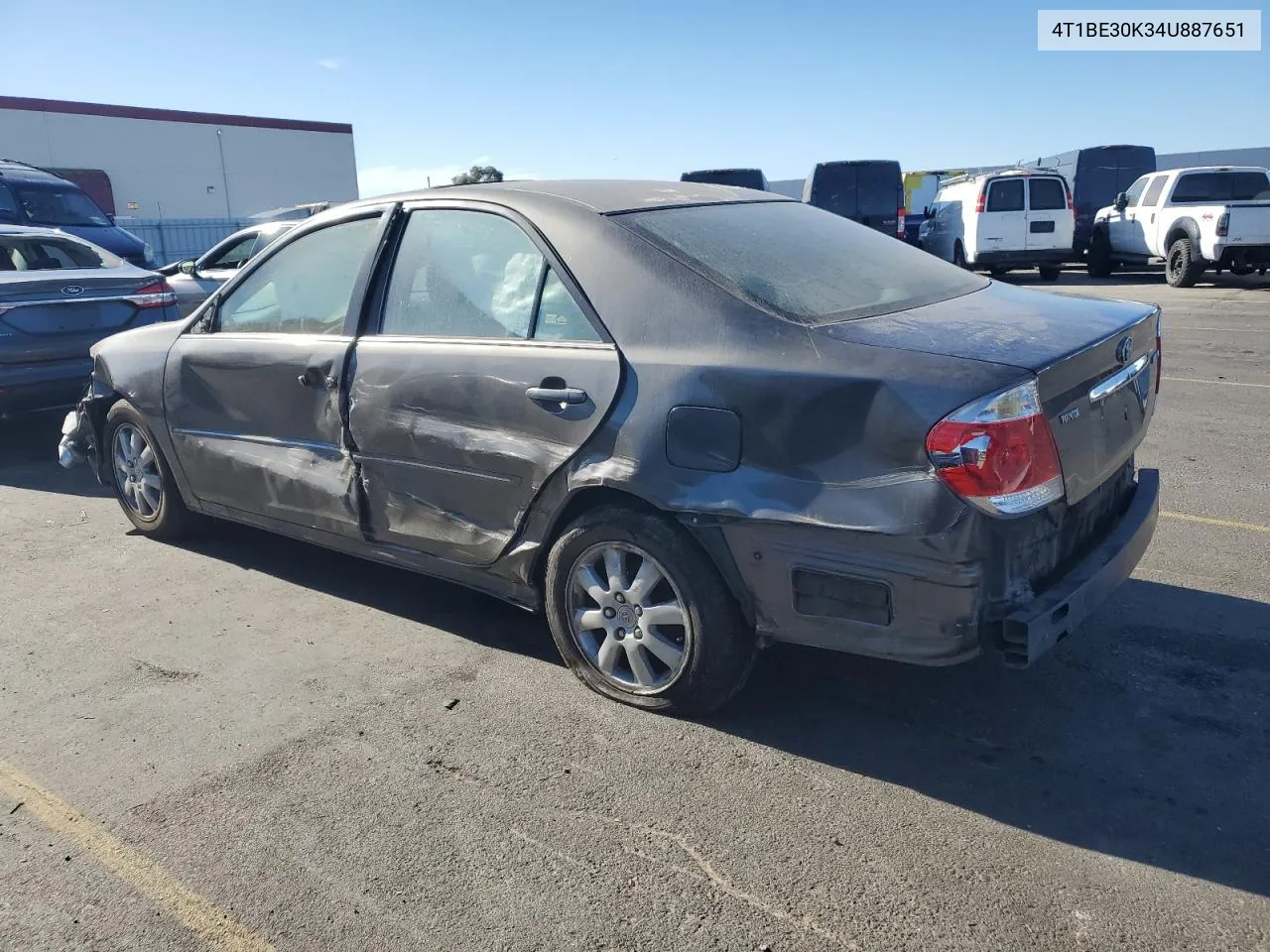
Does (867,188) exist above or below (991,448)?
above

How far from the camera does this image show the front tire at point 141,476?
520cm

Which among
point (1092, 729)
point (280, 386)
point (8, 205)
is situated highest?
point (8, 205)

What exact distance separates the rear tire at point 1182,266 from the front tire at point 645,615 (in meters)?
16.5

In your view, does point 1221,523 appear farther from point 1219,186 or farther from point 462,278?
point 1219,186

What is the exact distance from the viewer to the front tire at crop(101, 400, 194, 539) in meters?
5.20

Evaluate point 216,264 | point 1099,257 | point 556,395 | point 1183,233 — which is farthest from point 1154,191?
point 556,395

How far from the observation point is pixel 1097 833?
9.02ft

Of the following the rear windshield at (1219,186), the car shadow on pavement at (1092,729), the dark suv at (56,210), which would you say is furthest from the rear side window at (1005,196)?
the car shadow on pavement at (1092,729)

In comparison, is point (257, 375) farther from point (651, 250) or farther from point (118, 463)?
point (651, 250)

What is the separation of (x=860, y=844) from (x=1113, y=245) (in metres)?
19.8

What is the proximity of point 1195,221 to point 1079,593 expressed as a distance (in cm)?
1611

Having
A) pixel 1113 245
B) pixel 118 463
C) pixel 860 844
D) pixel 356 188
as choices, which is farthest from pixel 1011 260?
pixel 356 188

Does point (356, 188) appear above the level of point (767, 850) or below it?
above

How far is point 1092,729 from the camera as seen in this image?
3262mm
